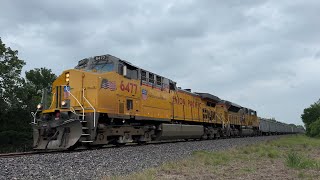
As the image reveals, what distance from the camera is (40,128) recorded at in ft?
43.3

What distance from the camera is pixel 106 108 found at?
14.1 metres

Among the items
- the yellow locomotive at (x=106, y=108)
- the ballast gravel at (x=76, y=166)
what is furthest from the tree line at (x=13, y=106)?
the ballast gravel at (x=76, y=166)

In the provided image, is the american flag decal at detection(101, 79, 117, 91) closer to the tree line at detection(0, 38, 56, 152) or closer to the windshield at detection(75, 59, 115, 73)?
the windshield at detection(75, 59, 115, 73)

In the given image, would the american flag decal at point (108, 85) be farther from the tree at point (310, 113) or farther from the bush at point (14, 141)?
the tree at point (310, 113)

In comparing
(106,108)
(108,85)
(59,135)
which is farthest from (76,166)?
(108,85)

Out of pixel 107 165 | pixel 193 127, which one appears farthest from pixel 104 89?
pixel 193 127

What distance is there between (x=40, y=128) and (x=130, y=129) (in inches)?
157

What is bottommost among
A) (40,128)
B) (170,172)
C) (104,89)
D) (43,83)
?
(170,172)

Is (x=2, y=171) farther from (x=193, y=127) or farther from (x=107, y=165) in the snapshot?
(x=193, y=127)

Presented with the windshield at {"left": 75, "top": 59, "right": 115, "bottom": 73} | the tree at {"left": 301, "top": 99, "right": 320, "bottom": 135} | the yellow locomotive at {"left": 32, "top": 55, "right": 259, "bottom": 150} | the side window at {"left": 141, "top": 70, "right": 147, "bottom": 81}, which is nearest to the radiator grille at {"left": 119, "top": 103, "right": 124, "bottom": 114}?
the yellow locomotive at {"left": 32, "top": 55, "right": 259, "bottom": 150}

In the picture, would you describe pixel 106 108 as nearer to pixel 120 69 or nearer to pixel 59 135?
pixel 120 69

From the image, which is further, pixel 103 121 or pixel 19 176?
pixel 103 121

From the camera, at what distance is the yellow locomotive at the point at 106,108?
13000mm

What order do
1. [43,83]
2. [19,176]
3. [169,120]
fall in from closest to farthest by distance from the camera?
1. [19,176]
2. [169,120]
3. [43,83]
